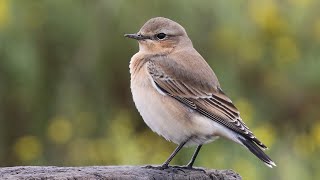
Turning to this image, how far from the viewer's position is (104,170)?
5.94 metres

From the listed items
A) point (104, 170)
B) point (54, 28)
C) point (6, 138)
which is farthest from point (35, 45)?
point (104, 170)

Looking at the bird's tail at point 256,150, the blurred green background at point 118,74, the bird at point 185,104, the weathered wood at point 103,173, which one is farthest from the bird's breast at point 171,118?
the blurred green background at point 118,74

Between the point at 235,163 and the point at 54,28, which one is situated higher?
the point at 54,28

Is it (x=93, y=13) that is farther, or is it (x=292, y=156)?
(x=93, y=13)

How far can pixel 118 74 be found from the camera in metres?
9.88

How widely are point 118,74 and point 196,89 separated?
3.14 m

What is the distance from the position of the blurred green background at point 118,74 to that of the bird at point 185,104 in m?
1.95

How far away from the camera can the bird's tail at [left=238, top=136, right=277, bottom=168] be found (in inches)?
253

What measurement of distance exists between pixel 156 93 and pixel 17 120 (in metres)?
3.09

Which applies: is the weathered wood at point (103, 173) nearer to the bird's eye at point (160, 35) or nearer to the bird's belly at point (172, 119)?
the bird's belly at point (172, 119)

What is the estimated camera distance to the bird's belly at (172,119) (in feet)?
21.8

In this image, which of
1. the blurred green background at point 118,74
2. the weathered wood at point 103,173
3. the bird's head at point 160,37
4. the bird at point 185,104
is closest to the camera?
the weathered wood at point 103,173

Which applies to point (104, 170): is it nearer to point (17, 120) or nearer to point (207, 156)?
point (207, 156)

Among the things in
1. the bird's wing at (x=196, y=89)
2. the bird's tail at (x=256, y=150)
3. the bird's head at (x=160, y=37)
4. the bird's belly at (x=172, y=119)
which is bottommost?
the bird's tail at (x=256, y=150)
